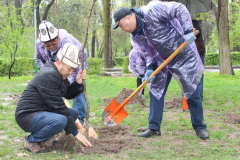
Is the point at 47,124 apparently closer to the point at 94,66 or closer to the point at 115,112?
the point at 115,112

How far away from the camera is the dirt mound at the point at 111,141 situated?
314cm

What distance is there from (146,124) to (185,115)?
94 centimetres

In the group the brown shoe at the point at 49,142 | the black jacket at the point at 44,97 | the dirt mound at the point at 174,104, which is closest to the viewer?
the black jacket at the point at 44,97

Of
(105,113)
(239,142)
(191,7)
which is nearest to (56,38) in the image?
(105,113)

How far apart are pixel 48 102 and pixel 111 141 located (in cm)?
109

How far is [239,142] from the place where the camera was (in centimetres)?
332

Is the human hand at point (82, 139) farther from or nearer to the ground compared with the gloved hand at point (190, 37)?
nearer to the ground

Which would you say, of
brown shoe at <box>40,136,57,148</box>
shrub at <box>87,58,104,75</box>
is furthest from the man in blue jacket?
shrub at <box>87,58,104,75</box>

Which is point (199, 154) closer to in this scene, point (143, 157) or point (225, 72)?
point (143, 157)

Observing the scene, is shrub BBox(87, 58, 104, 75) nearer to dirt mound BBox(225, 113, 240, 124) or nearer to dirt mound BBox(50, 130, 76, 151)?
dirt mound BBox(225, 113, 240, 124)

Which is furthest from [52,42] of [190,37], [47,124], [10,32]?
[10,32]

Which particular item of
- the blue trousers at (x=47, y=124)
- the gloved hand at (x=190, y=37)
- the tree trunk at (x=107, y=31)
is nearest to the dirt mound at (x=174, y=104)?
the gloved hand at (x=190, y=37)

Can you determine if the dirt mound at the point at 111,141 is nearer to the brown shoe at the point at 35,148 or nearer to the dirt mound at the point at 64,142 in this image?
the dirt mound at the point at 64,142

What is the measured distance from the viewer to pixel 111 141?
3.50m
